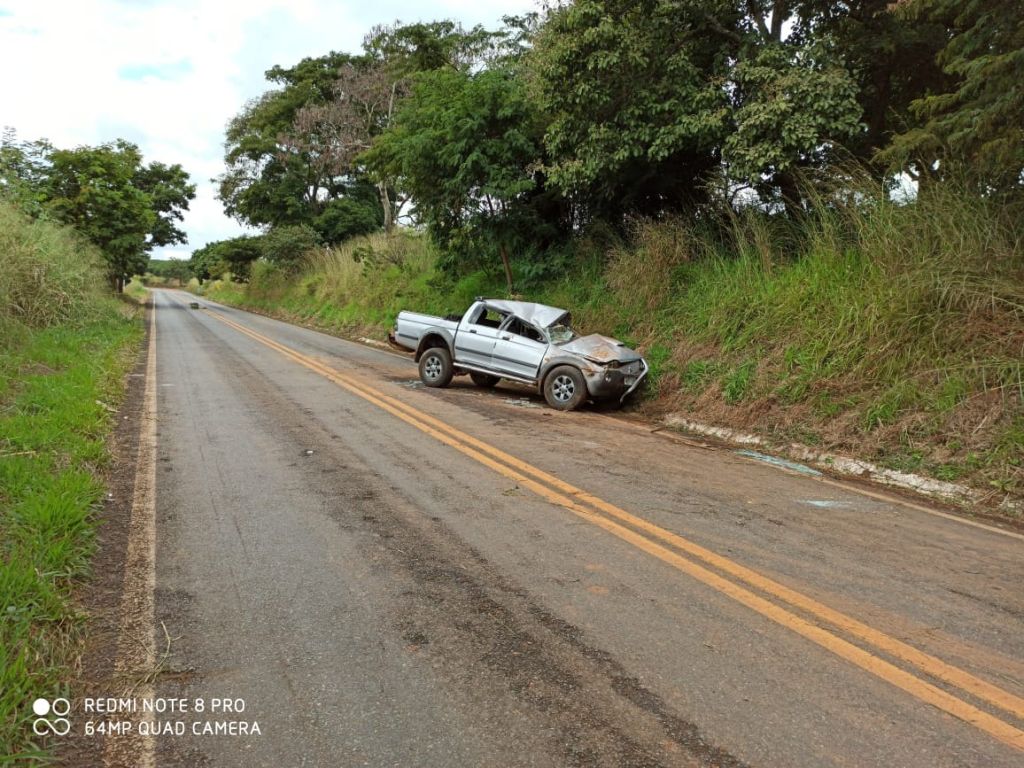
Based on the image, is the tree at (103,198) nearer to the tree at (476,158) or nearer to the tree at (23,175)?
the tree at (23,175)

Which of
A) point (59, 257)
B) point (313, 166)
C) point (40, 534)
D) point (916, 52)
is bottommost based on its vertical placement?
point (40, 534)

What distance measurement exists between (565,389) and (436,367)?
2861 mm

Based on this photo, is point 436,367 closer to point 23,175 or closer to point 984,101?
point 984,101

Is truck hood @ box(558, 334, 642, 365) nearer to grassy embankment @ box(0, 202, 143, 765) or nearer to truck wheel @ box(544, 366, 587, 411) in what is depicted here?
truck wheel @ box(544, 366, 587, 411)

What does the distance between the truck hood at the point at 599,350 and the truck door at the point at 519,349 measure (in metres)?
0.46

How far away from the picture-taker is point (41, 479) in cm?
525

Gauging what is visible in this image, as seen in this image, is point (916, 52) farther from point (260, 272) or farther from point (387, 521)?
point (260, 272)

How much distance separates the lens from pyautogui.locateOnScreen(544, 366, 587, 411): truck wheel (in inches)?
413

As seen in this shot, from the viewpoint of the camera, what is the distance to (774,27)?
12.2 meters

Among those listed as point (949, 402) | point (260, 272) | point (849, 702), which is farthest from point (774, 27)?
point (260, 272)

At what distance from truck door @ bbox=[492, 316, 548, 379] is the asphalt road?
433 cm

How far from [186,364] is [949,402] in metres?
14.0

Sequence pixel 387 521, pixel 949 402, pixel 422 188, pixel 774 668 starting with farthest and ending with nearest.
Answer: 1. pixel 422 188
2. pixel 949 402
3. pixel 387 521
4. pixel 774 668

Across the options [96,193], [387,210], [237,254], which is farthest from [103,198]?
[237,254]
